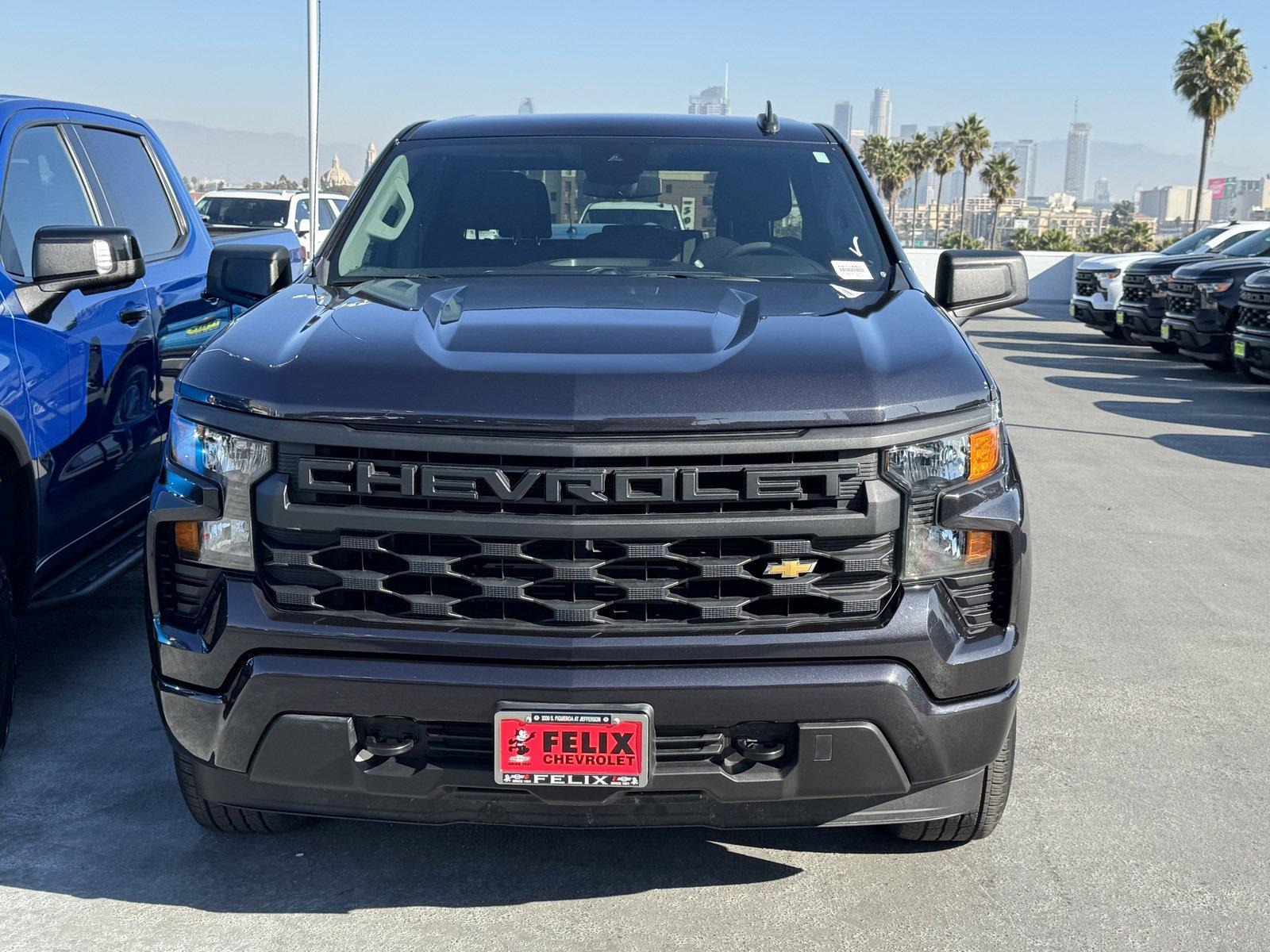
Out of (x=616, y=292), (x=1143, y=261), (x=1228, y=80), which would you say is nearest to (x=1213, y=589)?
(x=616, y=292)

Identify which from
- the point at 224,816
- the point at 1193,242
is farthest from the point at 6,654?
the point at 1193,242

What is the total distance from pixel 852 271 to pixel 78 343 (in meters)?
2.47

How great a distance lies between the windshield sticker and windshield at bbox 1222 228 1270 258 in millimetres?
14243

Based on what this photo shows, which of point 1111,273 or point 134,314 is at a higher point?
point 134,314

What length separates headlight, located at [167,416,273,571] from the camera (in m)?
2.80

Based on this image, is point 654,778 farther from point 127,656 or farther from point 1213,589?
point 1213,589

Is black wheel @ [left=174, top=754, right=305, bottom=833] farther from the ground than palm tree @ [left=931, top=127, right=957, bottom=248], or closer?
closer

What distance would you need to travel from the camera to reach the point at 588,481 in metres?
2.69

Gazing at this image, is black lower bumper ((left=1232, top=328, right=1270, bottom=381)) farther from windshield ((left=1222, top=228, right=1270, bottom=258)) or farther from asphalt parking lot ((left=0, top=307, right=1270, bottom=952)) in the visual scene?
asphalt parking lot ((left=0, top=307, right=1270, bottom=952))

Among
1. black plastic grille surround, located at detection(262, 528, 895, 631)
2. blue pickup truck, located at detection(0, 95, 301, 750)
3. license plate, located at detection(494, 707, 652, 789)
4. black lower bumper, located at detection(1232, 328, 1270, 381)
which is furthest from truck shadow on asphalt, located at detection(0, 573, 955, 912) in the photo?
black lower bumper, located at detection(1232, 328, 1270, 381)

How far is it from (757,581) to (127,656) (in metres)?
3.02

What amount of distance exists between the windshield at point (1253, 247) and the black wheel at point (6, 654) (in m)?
15.8

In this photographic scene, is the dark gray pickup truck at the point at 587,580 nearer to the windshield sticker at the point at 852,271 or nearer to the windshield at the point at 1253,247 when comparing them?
the windshield sticker at the point at 852,271

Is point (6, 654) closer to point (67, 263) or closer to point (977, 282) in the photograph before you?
point (67, 263)
